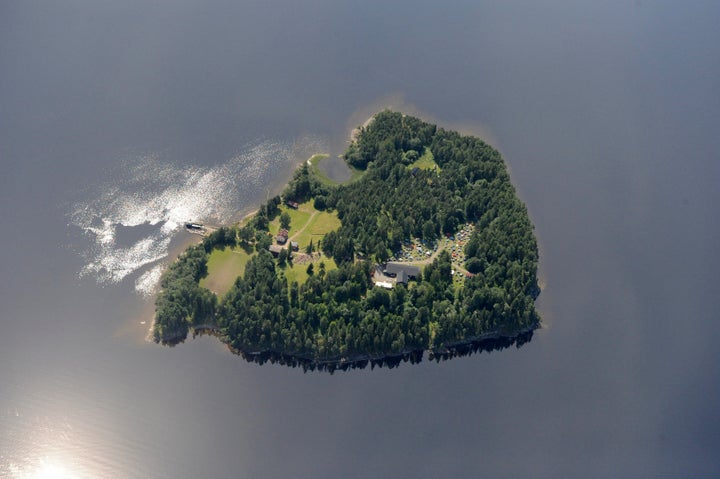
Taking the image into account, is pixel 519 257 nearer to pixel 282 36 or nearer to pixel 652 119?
pixel 652 119

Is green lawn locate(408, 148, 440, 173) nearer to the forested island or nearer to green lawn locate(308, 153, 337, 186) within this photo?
the forested island

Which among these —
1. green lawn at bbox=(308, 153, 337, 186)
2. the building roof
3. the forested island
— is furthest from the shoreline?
green lawn at bbox=(308, 153, 337, 186)

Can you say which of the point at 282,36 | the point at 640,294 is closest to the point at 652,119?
the point at 640,294

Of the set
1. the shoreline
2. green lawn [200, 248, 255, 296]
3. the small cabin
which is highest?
the small cabin

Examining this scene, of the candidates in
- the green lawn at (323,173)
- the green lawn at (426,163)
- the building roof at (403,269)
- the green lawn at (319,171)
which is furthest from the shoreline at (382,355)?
the green lawn at (426,163)

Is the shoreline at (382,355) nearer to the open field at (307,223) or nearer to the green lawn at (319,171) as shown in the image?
the open field at (307,223)

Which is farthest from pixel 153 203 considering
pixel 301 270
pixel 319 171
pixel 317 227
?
pixel 301 270
